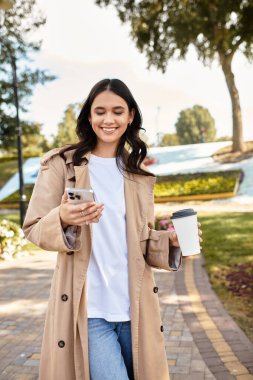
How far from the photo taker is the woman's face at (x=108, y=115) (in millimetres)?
2014

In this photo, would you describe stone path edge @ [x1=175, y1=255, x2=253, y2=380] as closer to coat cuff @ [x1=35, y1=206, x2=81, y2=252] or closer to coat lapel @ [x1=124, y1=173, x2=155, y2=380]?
coat lapel @ [x1=124, y1=173, x2=155, y2=380]

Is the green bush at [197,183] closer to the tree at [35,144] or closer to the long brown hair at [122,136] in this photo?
the tree at [35,144]

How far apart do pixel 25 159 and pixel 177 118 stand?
191 feet

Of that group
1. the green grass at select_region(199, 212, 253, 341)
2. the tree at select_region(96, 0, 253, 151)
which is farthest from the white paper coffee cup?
the tree at select_region(96, 0, 253, 151)

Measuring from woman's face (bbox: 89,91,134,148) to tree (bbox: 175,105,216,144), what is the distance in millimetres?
78158

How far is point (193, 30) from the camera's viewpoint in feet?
79.7

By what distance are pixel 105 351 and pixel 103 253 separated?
15.8 inches

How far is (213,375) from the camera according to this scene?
3.58 metres

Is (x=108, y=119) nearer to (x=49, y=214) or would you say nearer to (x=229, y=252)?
(x=49, y=214)

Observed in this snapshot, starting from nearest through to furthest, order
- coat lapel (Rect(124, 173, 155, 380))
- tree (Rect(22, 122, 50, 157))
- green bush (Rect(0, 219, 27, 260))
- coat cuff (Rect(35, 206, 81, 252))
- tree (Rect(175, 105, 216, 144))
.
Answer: coat cuff (Rect(35, 206, 81, 252)) < coat lapel (Rect(124, 173, 155, 380)) < green bush (Rect(0, 219, 27, 260)) < tree (Rect(22, 122, 50, 157)) < tree (Rect(175, 105, 216, 144))

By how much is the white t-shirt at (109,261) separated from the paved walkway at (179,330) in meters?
2.01

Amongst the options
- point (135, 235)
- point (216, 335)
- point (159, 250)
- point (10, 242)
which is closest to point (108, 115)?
point (135, 235)

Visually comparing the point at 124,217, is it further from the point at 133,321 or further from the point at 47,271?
the point at 47,271

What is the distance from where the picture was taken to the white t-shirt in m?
1.88
